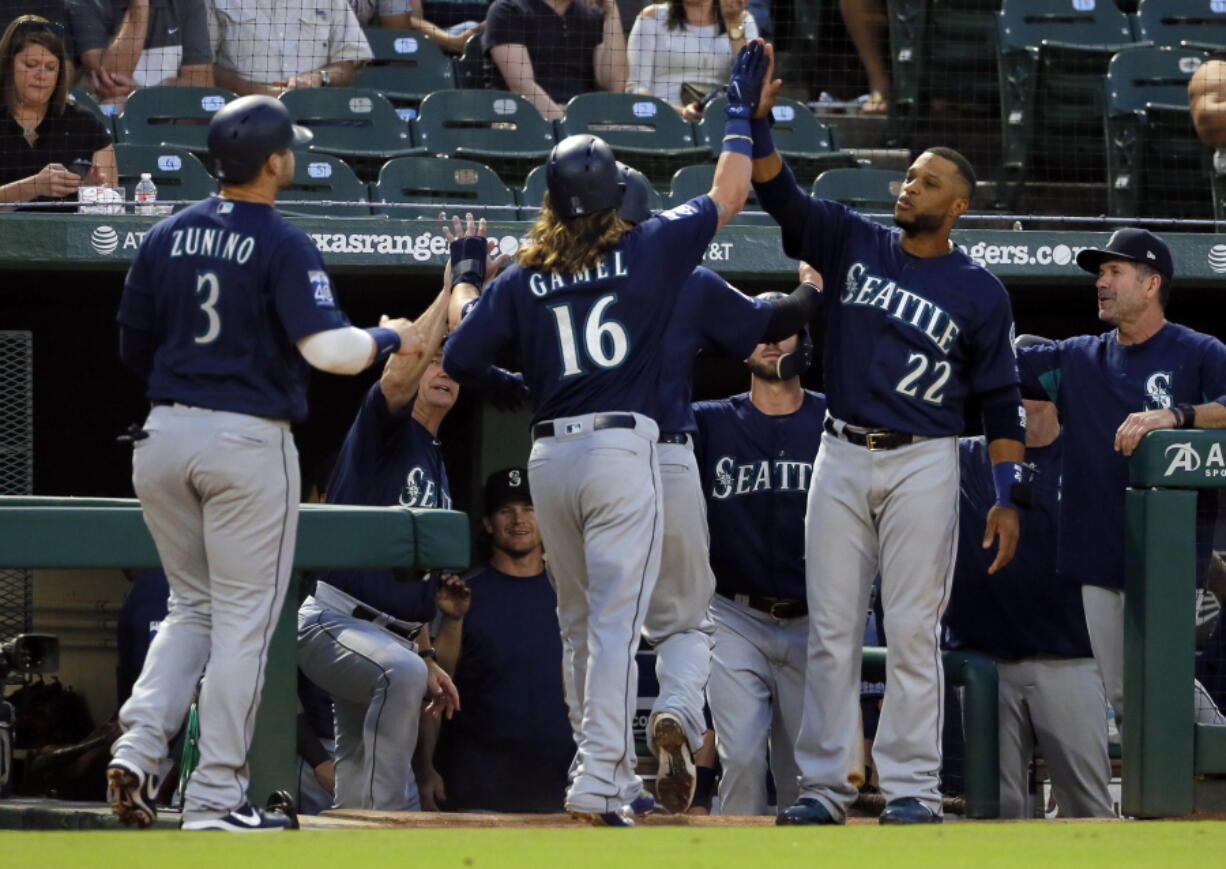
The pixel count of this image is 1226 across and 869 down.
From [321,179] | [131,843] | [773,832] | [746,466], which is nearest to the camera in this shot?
[131,843]

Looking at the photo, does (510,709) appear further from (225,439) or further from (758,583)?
(225,439)

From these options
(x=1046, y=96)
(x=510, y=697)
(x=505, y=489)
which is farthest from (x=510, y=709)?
(x=1046, y=96)

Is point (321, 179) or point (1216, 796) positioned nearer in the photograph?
point (1216, 796)

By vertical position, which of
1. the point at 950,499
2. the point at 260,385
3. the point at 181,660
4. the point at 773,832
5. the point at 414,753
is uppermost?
the point at 260,385

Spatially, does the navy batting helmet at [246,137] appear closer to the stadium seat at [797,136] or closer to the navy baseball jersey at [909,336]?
the navy baseball jersey at [909,336]

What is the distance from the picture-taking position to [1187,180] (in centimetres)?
907

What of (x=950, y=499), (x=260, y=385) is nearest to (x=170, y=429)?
(x=260, y=385)

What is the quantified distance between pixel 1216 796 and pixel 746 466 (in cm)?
169

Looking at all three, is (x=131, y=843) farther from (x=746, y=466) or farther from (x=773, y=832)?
(x=746, y=466)

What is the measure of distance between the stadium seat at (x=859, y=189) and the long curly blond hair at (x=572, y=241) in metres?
3.92

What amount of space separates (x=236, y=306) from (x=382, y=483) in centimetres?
176

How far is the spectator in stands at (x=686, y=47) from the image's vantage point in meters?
9.27

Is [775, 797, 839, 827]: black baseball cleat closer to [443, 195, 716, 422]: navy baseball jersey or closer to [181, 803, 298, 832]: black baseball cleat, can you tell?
[443, 195, 716, 422]: navy baseball jersey

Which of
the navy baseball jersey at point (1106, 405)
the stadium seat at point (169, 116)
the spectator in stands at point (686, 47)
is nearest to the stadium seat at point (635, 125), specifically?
the spectator in stands at point (686, 47)
